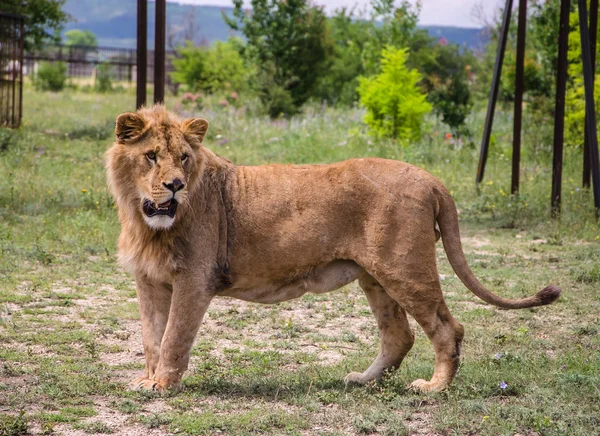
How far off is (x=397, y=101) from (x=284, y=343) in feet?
40.9

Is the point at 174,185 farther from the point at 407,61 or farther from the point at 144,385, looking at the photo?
the point at 407,61

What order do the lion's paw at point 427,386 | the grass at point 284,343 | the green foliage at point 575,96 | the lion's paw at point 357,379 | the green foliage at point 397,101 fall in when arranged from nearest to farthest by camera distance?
the grass at point 284,343, the lion's paw at point 427,386, the lion's paw at point 357,379, the green foliage at point 575,96, the green foliage at point 397,101

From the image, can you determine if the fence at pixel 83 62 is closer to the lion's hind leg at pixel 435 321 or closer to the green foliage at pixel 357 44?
the green foliage at pixel 357 44

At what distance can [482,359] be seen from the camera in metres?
6.12

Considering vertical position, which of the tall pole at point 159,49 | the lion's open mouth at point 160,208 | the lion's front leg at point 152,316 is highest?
the tall pole at point 159,49

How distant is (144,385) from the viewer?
529 cm

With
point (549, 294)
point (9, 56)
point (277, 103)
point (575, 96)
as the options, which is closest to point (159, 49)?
point (549, 294)

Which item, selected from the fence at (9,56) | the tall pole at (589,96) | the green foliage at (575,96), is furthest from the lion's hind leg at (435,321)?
the fence at (9,56)

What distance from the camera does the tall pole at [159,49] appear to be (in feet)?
32.1

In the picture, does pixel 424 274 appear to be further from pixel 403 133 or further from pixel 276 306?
pixel 403 133

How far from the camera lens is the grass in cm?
485

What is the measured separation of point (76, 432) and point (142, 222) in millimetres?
1371

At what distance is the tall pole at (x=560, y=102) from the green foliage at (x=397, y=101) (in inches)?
241

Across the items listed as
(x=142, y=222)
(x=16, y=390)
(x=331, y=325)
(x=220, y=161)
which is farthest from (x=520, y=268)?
(x=16, y=390)
